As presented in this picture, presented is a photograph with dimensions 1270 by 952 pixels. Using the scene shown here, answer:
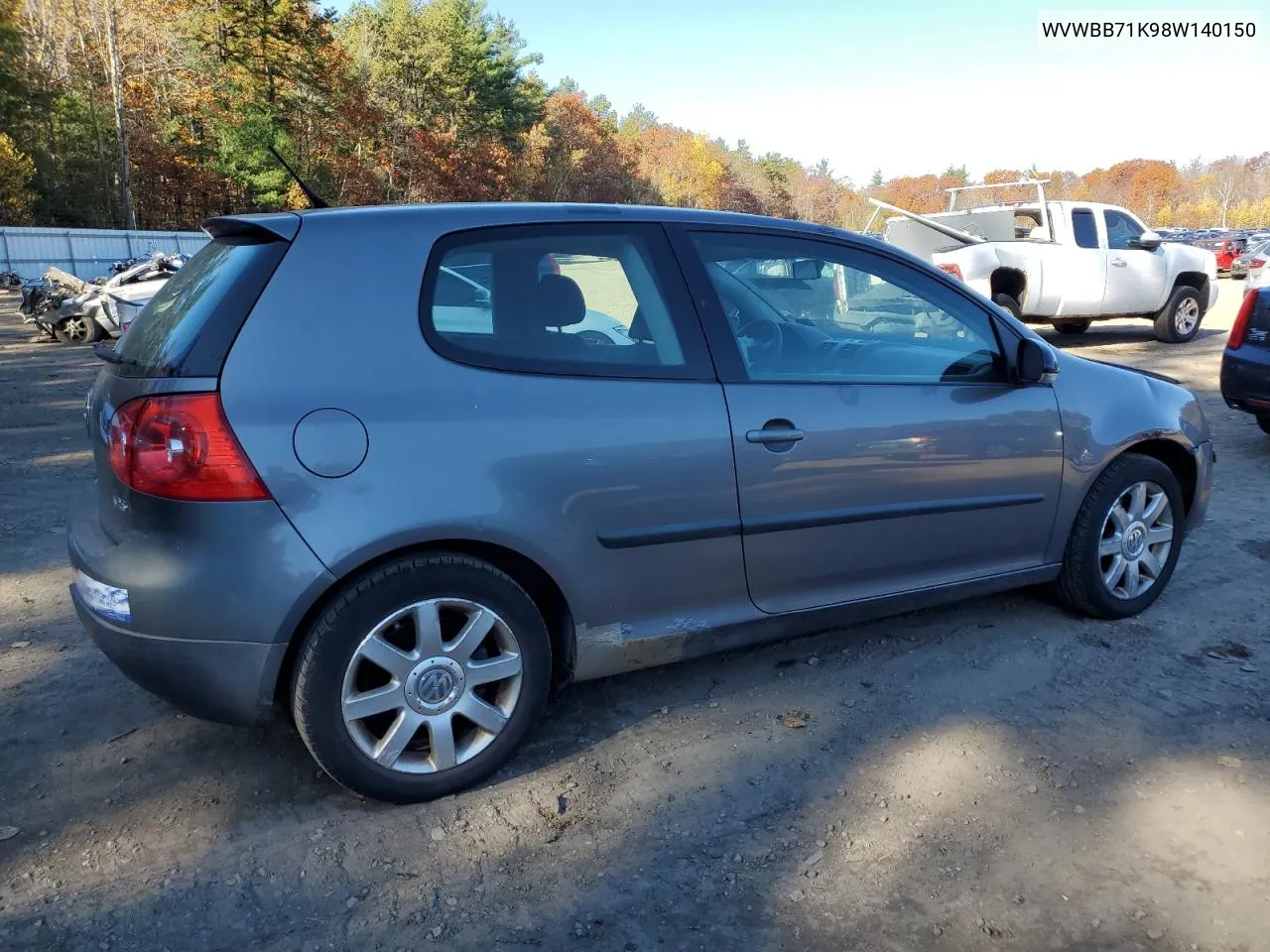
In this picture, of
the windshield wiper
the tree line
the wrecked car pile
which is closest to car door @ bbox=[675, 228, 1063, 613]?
the windshield wiper

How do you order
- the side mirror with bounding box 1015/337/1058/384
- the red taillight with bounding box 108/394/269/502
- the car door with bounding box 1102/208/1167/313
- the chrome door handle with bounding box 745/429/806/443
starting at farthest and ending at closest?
the car door with bounding box 1102/208/1167/313, the side mirror with bounding box 1015/337/1058/384, the chrome door handle with bounding box 745/429/806/443, the red taillight with bounding box 108/394/269/502

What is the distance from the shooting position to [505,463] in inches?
107

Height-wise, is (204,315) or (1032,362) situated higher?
(204,315)

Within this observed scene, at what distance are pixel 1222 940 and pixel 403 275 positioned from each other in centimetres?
264

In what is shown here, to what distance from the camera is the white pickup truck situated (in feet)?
41.5

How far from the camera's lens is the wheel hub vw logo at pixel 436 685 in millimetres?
2729

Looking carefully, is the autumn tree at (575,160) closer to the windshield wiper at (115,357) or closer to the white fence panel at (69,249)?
the white fence panel at (69,249)

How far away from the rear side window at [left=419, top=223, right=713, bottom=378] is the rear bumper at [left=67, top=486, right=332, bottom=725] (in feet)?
2.37

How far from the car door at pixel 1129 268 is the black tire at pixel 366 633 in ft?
41.1

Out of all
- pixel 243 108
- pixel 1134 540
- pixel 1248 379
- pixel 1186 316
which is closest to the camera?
pixel 1134 540

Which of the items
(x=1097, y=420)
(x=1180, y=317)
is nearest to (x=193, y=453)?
(x=1097, y=420)

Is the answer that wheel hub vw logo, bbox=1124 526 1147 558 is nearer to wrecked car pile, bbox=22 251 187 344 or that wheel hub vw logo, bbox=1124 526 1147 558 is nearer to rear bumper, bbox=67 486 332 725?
rear bumper, bbox=67 486 332 725

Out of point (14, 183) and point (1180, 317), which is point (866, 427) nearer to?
point (1180, 317)

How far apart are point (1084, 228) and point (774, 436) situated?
11818mm
